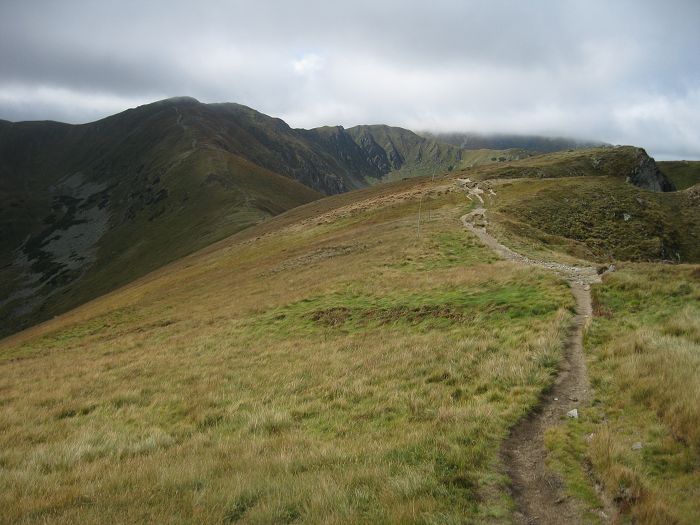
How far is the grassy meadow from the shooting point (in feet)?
23.6

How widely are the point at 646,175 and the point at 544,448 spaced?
94944 mm

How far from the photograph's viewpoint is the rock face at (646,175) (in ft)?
270

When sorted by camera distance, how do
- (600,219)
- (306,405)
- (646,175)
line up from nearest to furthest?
(306,405), (600,219), (646,175)

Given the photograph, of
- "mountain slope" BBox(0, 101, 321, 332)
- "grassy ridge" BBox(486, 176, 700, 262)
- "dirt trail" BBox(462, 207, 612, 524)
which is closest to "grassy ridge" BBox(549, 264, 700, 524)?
"dirt trail" BBox(462, 207, 612, 524)

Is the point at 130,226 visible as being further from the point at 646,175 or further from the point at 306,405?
the point at 306,405

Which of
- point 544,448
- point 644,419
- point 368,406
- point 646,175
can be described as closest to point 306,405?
point 368,406

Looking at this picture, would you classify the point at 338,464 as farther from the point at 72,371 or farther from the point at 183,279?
the point at 183,279

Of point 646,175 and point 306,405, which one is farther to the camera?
point 646,175

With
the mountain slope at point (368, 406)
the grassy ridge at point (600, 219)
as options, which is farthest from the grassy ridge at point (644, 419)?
the grassy ridge at point (600, 219)

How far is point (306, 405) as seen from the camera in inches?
495

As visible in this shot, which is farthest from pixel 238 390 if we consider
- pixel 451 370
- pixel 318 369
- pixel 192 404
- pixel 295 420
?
pixel 451 370

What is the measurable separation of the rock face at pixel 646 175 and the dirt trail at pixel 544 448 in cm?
8192

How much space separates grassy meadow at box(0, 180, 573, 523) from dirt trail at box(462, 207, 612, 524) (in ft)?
0.95

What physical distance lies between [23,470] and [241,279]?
36680 millimetres
